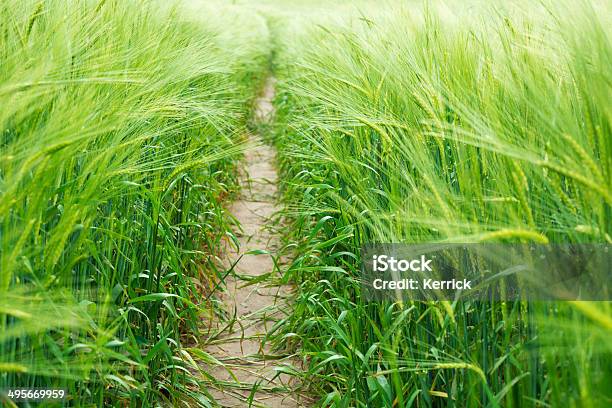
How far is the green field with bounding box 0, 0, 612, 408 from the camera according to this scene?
1.19 metres

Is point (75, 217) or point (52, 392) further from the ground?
point (75, 217)

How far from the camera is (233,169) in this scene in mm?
4430

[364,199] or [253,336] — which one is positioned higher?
[364,199]

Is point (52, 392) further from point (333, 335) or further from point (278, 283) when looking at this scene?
point (278, 283)

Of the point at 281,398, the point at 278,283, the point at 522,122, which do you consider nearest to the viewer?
the point at 522,122

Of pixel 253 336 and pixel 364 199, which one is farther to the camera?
pixel 253 336

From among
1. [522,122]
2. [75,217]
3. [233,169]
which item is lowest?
[75,217]

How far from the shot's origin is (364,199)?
1897 millimetres

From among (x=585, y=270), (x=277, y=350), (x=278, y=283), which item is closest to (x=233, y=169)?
(x=278, y=283)

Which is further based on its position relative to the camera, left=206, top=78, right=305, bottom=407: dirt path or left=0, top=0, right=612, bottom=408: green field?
left=206, top=78, right=305, bottom=407: dirt path

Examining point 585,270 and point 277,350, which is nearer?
point 585,270

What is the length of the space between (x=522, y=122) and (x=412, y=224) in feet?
1.09

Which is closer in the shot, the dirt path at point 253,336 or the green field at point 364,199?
the green field at point 364,199

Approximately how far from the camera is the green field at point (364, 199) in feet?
3.90
